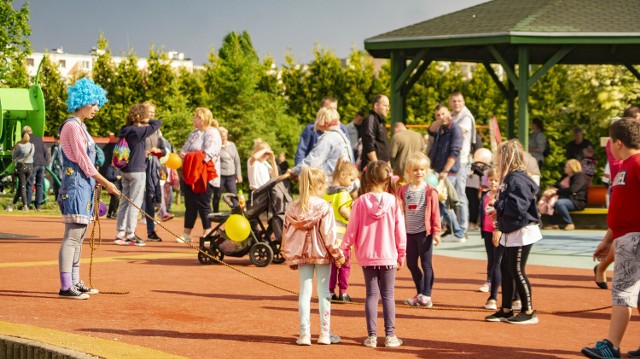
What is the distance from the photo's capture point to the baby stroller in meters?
12.3

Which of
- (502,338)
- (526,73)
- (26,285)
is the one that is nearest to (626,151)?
(502,338)

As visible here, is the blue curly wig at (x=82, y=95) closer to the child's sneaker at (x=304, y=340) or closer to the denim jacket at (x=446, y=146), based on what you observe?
the child's sneaker at (x=304, y=340)

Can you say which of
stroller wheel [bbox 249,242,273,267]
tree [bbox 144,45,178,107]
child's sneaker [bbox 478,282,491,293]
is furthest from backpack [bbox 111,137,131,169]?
tree [bbox 144,45,178,107]

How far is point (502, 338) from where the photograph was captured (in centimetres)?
790

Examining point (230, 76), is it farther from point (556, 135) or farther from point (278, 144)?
point (556, 135)

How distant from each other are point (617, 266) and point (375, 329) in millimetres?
1710

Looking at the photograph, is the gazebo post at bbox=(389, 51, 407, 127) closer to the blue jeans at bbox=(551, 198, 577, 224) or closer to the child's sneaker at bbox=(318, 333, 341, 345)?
the blue jeans at bbox=(551, 198, 577, 224)

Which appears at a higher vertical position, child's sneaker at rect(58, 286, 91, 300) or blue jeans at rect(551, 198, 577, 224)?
blue jeans at rect(551, 198, 577, 224)

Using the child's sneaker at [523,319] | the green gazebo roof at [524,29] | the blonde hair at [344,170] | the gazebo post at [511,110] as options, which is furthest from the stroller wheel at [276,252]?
the gazebo post at [511,110]

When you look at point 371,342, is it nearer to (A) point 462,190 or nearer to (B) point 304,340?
(B) point 304,340

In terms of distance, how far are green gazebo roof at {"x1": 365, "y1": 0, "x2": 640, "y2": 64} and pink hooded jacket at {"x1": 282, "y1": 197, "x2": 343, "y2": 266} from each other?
1080 centimetres

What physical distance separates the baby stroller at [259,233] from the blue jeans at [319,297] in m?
4.36

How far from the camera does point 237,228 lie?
11.8 metres

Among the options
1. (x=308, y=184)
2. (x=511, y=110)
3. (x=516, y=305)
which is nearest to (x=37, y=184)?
(x=511, y=110)
